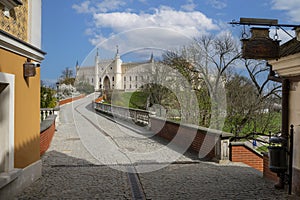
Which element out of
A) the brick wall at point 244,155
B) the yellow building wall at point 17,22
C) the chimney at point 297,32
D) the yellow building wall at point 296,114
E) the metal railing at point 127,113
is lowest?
the brick wall at point 244,155

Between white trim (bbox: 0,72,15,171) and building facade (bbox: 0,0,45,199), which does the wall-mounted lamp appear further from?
white trim (bbox: 0,72,15,171)

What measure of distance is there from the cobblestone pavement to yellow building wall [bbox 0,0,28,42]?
9.75 feet

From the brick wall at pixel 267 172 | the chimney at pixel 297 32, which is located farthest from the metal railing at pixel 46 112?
the chimney at pixel 297 32

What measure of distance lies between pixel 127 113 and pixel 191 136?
11358 mm

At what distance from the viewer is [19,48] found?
18.0 ft

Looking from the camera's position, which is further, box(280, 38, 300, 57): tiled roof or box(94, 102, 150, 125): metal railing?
box(94, 102, 150, 125): metal railing

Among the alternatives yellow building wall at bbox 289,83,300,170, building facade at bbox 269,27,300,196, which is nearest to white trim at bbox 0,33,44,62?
building facade at bbox 269,27,300,196

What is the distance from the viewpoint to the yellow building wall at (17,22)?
5.06 meters

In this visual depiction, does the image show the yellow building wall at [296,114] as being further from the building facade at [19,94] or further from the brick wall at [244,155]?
the building facade at [19,94]

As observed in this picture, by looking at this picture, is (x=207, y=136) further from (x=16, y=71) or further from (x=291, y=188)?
(x=16, y=71)

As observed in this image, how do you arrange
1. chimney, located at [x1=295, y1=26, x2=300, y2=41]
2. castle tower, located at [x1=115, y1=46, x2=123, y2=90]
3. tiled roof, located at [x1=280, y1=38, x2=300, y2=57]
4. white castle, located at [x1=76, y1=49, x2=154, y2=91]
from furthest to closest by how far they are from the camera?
white castle, located at [x1=76, y1=49, x2=154, y2=91], castle tower, located at [x1=115, y1=46, x2=123, y2=90], chimney, located at [x1=295, y1=26, x2=300, y2=41], tiled roof, located at [x1=280, y1=38, x2=300, y2=57]

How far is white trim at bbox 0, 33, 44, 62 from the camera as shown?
4.84 m

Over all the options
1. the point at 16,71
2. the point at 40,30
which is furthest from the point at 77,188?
the point at 40,30

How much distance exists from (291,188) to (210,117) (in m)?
11.5
